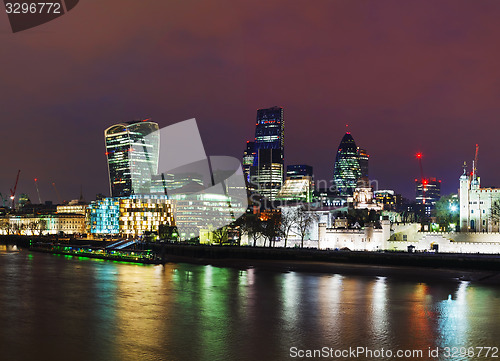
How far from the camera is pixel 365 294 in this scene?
42438 millimetres

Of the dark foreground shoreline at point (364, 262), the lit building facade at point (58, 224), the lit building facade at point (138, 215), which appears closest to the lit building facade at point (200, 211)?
the lit building facade at point (138, 215)

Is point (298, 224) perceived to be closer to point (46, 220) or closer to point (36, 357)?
point (36, 357)

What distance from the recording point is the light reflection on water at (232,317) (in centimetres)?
2645

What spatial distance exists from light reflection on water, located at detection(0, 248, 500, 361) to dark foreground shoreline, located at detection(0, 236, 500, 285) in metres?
6.01

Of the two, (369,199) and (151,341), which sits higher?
(369,199)

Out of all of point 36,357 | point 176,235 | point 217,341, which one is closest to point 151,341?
point 217,341

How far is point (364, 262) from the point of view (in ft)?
221

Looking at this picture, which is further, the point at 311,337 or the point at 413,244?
the point at 413,244

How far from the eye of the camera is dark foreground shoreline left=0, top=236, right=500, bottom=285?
56281 mm

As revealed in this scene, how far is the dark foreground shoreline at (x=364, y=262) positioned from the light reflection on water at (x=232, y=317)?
6.01m

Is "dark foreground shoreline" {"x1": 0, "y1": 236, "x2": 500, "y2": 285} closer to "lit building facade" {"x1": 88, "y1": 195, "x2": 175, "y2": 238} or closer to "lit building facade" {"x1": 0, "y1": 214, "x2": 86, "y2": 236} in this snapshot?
"lit building facade" {"x1": 88, "y1": 195, "x2": 175, "y2": 238}

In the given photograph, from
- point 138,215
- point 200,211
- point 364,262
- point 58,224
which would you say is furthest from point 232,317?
point 58,224

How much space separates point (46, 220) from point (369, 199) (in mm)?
117214

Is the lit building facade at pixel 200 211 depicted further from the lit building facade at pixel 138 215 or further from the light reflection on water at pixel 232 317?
the light reflection on water at pixel 232 317
